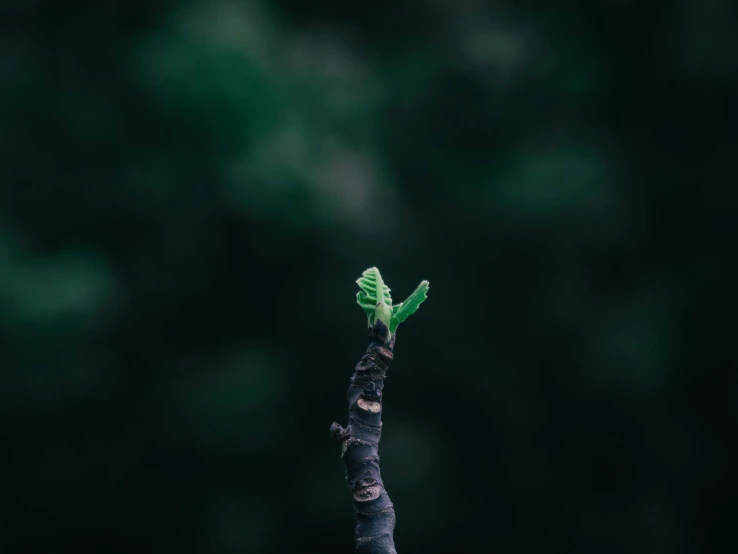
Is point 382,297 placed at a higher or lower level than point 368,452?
higher

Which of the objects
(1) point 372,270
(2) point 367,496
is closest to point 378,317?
(1) point 372,270

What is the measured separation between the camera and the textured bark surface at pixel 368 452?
0.91m

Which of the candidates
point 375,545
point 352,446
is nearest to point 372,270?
point 352,446

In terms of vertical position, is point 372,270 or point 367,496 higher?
point 372,270

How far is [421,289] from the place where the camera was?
0.98 m

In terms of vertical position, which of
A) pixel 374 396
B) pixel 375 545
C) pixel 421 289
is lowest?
pixel 375 545

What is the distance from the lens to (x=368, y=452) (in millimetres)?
930

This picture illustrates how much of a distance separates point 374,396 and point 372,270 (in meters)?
0.15

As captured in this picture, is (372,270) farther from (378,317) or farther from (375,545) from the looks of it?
(375,545)

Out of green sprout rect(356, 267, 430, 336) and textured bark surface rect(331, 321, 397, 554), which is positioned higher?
green sprout rect(356, 267, 430, 336)

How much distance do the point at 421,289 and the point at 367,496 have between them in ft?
0.81

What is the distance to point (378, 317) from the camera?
96 centimetres

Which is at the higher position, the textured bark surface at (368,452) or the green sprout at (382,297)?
the green sprout at (382,297)

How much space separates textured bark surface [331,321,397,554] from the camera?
2.99 ft
